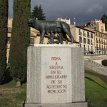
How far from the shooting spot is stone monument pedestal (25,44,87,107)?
47.1ft

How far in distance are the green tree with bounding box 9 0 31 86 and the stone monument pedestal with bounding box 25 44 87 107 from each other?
14.8m

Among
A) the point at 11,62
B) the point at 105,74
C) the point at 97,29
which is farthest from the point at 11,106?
the point at 97,29

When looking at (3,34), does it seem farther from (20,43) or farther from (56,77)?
(56,77)

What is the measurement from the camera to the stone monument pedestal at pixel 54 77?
14359 mm

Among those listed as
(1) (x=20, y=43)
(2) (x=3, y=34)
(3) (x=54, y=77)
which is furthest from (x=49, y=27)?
(2) (x=3, y=34)

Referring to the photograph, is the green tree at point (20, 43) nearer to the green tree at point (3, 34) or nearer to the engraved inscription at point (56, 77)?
the green tree at point (3, 34)

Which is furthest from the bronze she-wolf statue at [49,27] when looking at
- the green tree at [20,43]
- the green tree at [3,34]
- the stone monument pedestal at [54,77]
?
the green tree at [3,34]

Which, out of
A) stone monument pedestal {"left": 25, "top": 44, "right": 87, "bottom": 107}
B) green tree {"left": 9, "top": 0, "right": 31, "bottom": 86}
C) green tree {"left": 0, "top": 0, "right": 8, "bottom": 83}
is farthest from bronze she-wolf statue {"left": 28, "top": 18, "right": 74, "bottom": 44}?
green tree {"left": 0, "top": 0, "right": 8, "bottom": 83}

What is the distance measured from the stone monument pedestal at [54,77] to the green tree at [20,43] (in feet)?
48.5

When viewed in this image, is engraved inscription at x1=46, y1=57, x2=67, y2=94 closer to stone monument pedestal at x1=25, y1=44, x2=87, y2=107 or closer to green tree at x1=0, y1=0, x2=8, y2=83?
stone monument pedestal at x1=25, y1=44, x2=87, y2=107

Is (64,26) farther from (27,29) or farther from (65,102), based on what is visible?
(27,29)

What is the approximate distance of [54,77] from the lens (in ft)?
47.3

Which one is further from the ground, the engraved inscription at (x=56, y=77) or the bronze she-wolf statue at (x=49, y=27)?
the bronze she-wolf statue at (x=49, y=27)

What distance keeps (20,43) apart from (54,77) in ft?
50.3
